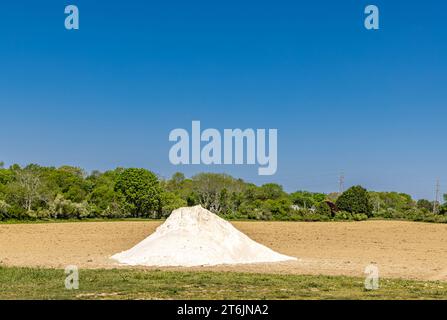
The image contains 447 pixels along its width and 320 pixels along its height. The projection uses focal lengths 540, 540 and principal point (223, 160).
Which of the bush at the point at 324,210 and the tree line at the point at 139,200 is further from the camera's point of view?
the bush at the point at 324,210

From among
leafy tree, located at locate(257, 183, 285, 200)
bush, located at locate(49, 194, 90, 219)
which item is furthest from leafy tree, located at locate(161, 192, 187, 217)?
leafy tree, located at locate(257, 183, 285, 200)

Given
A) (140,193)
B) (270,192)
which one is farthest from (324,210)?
(270,192)

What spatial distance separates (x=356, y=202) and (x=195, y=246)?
65.8 m

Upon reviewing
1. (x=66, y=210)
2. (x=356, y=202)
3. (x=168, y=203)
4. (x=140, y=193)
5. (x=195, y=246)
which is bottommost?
(x=195, y=246)

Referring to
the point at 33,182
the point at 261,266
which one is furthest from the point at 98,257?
the point at 33,182

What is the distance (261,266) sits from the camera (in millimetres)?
26047

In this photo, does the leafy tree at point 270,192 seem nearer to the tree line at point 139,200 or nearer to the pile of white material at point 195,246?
the tree line at point 139,200

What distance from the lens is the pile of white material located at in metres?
26.3

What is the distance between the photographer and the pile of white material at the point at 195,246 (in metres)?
26.3

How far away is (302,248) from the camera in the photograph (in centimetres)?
3838

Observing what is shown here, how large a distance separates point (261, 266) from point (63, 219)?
53.2 m

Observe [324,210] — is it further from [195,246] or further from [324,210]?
[195,246]

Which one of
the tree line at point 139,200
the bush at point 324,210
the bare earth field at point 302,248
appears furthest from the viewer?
the bush at point 324,210

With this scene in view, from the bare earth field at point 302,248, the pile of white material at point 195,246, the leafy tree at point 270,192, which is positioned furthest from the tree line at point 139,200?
the pile of white material at point 195,246
